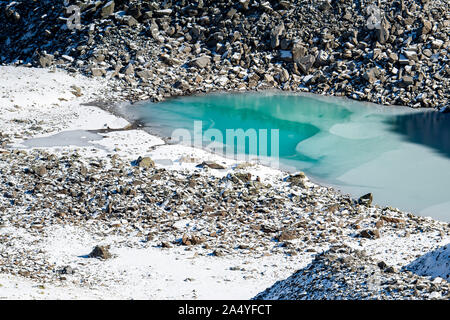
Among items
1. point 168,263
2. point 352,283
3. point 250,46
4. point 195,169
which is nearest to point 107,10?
point 250,46

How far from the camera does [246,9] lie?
105 feet

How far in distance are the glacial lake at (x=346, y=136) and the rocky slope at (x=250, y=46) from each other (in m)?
1.45

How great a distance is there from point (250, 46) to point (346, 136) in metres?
9.55

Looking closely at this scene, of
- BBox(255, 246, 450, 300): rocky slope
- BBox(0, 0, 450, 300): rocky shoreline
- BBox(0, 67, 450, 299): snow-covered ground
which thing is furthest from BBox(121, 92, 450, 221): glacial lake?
BBox(255, 246, 450, 300): rocky slope

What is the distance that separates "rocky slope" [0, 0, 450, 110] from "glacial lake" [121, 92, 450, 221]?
1.45 m

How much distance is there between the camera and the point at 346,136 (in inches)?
914

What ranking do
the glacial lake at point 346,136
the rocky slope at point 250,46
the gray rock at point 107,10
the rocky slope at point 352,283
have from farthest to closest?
the gray rock at point 107,10 < the rocky slope at point 250,46 < the glacial lake at point 346,136 < the rocky slope at point 352,283

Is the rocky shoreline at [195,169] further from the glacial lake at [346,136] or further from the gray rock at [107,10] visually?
the glacial lake at [346,136]

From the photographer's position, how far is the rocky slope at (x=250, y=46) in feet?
93.0

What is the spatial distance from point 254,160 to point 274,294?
9096mm

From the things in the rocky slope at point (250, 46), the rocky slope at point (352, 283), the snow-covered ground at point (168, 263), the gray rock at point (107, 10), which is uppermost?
the gray rock at point (107, 10)

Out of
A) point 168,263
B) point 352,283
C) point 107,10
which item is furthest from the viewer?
point 107,10

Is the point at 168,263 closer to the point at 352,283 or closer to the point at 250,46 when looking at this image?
the point at 352,283

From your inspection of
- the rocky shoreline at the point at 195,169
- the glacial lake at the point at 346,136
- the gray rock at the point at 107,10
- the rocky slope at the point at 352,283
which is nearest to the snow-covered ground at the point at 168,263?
the rocky shoreline at the point at 195,169
